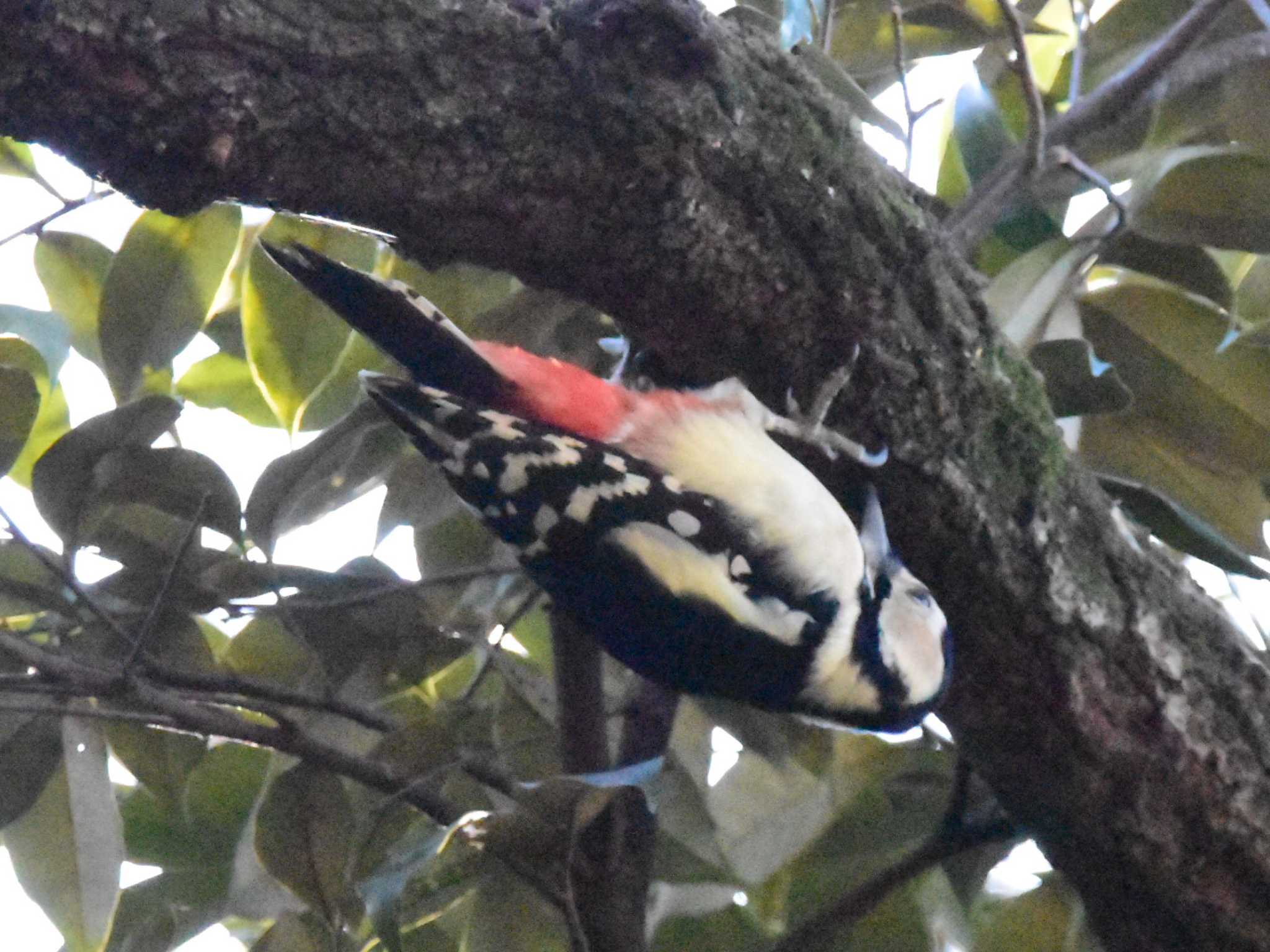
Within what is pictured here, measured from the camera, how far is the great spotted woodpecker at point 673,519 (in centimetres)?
164

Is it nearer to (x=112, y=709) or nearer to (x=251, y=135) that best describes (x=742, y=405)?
(x=251, y=135)

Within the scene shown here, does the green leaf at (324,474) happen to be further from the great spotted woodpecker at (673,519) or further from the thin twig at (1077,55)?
the thin twig at (1077,55)

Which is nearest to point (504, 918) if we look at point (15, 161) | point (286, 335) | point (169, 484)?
point (169, 484)

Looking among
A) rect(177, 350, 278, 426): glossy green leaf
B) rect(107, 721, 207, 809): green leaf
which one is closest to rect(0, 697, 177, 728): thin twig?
rect(107, 721, 207, 809): green leaf

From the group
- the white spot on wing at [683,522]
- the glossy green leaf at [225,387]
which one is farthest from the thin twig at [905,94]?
the glossy green leaf at [225,387]

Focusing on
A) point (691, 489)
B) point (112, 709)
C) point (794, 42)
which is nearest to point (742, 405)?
point (691, 489)

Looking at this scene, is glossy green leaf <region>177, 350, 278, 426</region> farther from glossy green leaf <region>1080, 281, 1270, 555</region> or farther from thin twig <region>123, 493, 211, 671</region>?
glossy green leaf <region>1080, 281, 1270, 555</region>

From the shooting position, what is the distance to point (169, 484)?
160 centimetres

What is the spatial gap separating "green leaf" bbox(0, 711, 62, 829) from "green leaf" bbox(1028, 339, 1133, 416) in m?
1.31

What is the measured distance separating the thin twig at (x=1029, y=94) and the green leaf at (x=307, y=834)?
1.20m

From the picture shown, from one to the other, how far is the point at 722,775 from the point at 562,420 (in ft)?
1.77

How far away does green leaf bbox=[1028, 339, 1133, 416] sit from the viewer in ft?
5.49

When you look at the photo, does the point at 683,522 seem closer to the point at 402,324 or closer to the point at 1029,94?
the point at 402,324

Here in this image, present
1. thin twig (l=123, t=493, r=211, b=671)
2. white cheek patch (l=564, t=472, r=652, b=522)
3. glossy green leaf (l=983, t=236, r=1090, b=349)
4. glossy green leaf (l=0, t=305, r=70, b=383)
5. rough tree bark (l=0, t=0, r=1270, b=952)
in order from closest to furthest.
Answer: rough tree bark (l=0, t=0, r=1270, b=952), thin twig (l=123, t=493, r=211, b=671), glossy green leaf (l=0, t=305, r=70, b=383), white cheek patch (l=564, t=472, r=652, b=522), glossy green leaf (l=983, t=236, r=1090, b=349)
